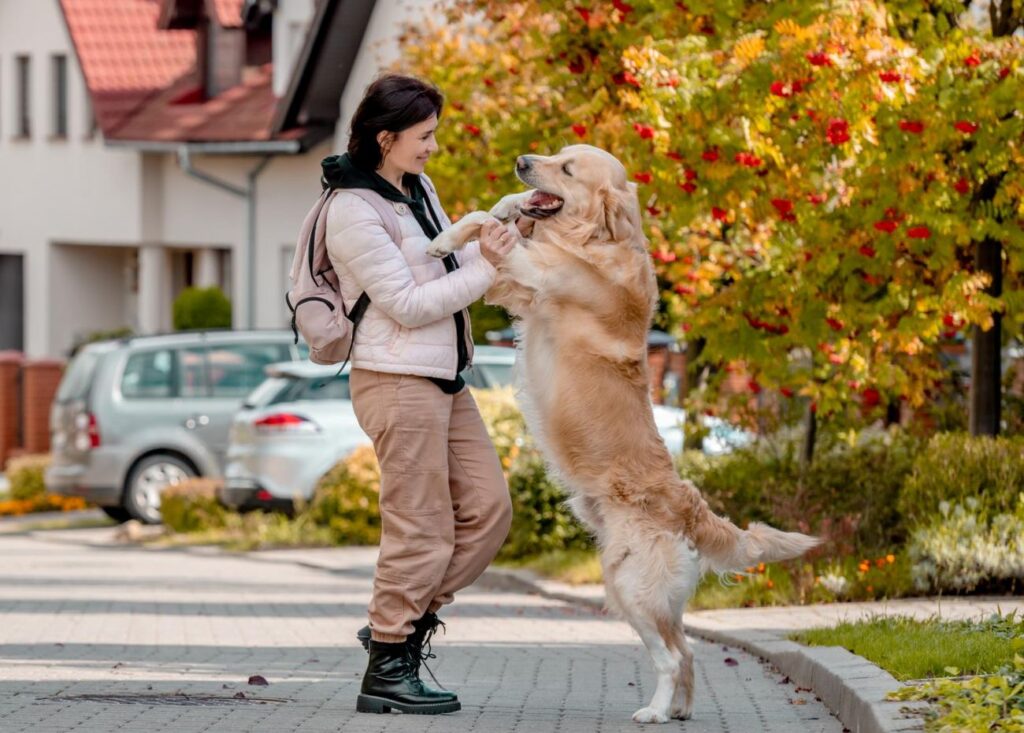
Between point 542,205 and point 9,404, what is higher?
point 542,205

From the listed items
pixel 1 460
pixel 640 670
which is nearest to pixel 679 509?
pixel 640 670

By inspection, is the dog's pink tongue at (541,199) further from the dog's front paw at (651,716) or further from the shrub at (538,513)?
the shrub at (538,513)

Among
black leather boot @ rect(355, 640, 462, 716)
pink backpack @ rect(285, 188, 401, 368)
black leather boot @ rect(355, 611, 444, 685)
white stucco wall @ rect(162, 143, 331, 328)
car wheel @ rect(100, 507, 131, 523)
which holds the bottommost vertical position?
car wheel @ rect(100, 507, 131, 523)

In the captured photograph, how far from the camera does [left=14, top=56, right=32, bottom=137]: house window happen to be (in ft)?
118

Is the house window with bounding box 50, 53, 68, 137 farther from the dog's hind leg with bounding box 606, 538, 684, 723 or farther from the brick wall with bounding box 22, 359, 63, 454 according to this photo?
the dog's hind leg with bounding box 606, 538, 684, 723

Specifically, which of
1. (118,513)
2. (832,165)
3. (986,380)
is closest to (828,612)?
(986,380)

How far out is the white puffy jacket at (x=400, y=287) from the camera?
675 cm

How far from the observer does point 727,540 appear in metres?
7.20

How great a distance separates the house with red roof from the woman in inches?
768

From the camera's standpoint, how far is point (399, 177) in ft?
23.1

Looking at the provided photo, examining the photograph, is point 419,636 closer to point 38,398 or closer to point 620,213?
point 620,213

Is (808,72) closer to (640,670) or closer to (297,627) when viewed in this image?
(640,670)

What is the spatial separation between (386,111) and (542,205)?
71 centimetres

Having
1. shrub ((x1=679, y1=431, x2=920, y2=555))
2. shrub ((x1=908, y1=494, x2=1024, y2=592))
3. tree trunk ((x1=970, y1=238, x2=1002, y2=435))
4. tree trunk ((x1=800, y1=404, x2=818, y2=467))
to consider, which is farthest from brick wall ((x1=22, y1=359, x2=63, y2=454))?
shrub ((x1=908, y1=494, x2=1024, y2=592))
